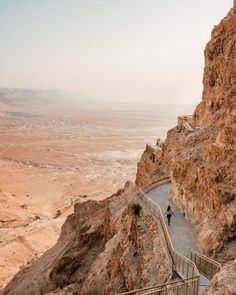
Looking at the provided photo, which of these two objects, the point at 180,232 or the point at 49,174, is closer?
the point at 180,232

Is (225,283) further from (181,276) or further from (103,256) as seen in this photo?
(103,256)

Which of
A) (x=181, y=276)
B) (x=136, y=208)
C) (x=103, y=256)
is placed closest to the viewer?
(x=181, y=276)

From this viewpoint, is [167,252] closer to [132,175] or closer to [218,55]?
[218,55]

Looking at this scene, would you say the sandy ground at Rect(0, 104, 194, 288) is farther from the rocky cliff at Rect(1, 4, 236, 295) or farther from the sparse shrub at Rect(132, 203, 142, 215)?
the sparse shrub at Rect(132, 203, 142, 215)

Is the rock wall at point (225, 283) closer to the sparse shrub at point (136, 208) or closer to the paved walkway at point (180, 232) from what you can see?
the paved walkway at point (180, 232)

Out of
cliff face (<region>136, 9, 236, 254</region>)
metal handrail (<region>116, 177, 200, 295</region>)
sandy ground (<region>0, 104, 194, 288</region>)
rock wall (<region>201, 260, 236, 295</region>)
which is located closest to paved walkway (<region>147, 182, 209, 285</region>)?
cliff face (<region>136, 9, 236, 254</region>)

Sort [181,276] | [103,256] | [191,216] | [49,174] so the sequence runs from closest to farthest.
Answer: [181,276] < [191,216] < [103,256] < [49,174]

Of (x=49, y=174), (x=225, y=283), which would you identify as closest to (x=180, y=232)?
(x=225, y=283)
